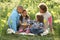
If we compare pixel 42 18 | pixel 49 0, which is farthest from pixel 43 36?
pixel 49 0

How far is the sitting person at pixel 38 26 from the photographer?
5207 mm

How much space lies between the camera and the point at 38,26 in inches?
→ 205

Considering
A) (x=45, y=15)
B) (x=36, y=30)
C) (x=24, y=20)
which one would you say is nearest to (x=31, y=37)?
(x=36, y=30)

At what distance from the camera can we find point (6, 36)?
5.15m

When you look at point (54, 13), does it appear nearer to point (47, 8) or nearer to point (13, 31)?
point (47, 8)

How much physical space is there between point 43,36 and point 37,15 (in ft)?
1.24

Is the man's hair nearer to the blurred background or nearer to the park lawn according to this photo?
the blurred background

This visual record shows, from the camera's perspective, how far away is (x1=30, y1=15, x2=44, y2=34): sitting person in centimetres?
521

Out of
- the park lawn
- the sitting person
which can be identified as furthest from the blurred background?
the sitting person

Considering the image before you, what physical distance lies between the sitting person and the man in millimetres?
290

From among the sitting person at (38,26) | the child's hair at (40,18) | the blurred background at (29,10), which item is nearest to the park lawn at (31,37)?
the blurred background at (29,10)

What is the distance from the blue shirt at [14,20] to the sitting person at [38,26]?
29 centimetres

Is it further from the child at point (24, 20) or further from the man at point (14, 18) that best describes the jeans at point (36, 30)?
the man at point (14, 18)

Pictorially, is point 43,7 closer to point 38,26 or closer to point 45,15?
point 45,15
